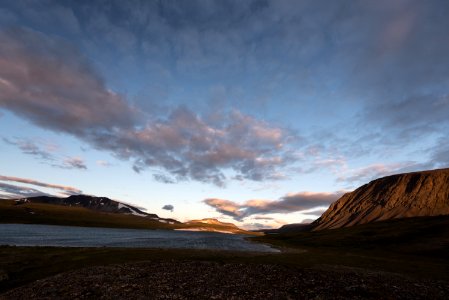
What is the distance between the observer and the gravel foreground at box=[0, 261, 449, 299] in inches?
1220

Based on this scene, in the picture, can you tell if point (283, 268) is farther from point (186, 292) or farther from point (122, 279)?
point (122, 279)

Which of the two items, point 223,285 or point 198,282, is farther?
point 198,282

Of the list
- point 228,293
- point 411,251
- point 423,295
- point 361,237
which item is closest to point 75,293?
point 228,293

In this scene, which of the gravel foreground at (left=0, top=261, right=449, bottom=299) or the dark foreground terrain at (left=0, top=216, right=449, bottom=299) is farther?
the dark foreground terrain at (left=0, top=216, right=449, bottom=299)

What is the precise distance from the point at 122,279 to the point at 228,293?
532 inches

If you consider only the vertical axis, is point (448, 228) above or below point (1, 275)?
above

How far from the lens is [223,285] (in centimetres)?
3475

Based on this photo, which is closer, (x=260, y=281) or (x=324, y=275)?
(x=260, y=281)

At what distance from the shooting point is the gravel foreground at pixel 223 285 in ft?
102

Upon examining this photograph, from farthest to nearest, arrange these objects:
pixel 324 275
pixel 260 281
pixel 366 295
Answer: pixel 324 275, pixel 260 281, pixel 366 295

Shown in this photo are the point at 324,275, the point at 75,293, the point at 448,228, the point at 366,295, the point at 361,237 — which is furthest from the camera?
the point at 361,237

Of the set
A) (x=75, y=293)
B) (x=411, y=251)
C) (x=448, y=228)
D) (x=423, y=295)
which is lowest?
(x=75, y=293)

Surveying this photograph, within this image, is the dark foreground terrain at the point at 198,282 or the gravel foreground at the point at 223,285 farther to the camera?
the dark foreground terrain at the point at 198,282

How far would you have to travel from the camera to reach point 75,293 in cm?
3241
